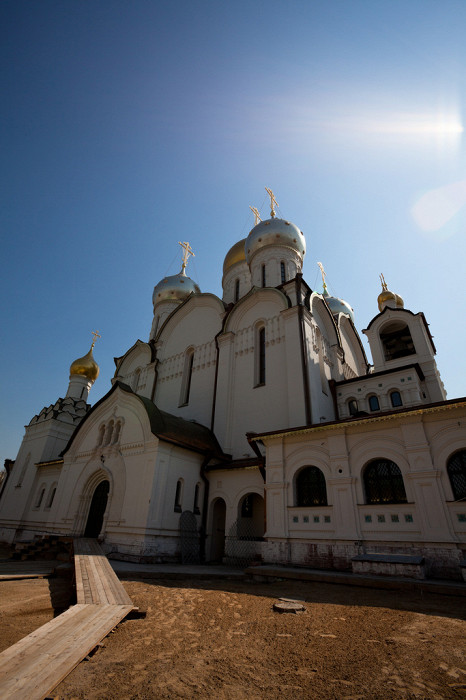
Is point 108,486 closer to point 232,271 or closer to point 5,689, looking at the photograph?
point 5,689

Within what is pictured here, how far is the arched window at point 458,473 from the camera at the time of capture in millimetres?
7844

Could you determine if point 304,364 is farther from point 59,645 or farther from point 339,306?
point 339,306

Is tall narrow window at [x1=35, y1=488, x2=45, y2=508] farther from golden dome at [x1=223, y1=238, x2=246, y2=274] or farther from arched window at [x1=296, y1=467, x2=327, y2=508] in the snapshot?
golden dome at [x1=223, y1=238, x2=246, y2=274]

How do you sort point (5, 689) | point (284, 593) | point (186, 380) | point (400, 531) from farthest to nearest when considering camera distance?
point (186, 380), point (400, 531), point (284, 593), point (5, 689)

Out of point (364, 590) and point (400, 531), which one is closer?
point (364, 590)

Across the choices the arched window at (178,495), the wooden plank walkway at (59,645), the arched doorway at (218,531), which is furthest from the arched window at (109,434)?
the wooden plank walkway at (59,645)

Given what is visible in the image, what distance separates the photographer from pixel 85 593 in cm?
493

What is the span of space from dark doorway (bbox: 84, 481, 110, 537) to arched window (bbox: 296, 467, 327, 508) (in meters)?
8.16

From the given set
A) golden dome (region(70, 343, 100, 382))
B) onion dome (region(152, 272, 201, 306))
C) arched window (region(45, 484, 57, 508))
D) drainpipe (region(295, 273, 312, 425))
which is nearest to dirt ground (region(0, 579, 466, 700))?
drainpipe (region(295, 273, 312, 425))

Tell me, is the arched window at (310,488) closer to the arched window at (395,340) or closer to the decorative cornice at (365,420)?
the decorative cornice at (365,420)

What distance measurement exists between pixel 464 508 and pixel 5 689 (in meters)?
8.49

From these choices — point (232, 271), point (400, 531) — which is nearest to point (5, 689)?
point (400, 531)

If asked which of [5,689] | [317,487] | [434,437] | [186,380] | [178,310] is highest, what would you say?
[178,310]

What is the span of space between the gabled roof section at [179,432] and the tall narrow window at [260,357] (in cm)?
314
